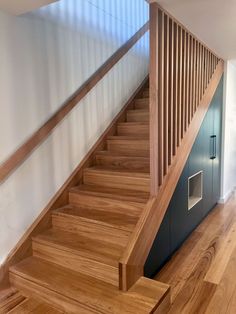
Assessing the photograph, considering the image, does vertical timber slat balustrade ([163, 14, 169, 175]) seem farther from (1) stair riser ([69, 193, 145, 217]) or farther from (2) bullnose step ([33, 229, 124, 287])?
(2) bullnose step ([33, 229, 124, 287])

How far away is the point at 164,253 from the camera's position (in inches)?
91.7

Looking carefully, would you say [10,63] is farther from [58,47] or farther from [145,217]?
[145,217]

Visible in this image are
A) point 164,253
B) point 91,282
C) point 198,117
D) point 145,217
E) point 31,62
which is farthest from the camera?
point 198,117

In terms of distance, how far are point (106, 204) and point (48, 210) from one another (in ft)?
1.73

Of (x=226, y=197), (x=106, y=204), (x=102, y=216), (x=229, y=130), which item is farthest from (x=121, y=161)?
(x=226, y=197)

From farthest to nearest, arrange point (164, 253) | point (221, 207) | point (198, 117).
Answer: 1. point (221, 207)
2. point (198, 117)
3. point (164, 253)

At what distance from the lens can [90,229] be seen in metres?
2.21

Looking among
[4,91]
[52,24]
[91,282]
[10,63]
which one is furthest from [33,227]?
[52,24]

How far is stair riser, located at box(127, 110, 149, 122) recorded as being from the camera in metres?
3.49

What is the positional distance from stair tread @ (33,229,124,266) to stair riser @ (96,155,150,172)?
88 cm

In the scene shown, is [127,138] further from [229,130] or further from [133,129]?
[229,130]

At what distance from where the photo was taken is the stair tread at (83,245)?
1936mm

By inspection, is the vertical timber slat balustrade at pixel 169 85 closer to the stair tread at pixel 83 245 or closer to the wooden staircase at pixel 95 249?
the wooden staircase at pixel 95 249

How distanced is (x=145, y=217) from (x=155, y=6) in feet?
5.11
